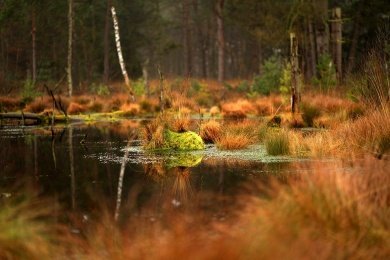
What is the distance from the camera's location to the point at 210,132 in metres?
11.3

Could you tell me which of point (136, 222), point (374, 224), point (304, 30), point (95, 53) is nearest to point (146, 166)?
point (136, 222)

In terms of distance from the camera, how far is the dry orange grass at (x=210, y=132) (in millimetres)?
11136

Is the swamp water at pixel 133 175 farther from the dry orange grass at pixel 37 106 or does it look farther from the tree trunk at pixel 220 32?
the tree trunk at pixel 220 32

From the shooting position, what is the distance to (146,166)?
8.25 metres

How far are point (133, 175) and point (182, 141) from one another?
2.85 m

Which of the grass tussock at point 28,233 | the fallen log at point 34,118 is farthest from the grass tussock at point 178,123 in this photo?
the fallen log at point 34,118

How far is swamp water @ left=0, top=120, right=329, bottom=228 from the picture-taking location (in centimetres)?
564

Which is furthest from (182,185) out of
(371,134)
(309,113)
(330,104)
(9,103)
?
(9,103)

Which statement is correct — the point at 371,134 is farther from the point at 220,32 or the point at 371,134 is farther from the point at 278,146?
the point at 220,32

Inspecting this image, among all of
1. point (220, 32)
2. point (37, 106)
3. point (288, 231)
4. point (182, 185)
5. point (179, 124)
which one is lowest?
point (182, 185)

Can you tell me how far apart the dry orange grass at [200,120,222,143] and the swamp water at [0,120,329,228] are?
1.90ft

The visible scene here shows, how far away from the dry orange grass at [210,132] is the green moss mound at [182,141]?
780mm

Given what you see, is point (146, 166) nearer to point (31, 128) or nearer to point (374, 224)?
point (374, 224)

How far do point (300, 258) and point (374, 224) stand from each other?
0.82 meters
